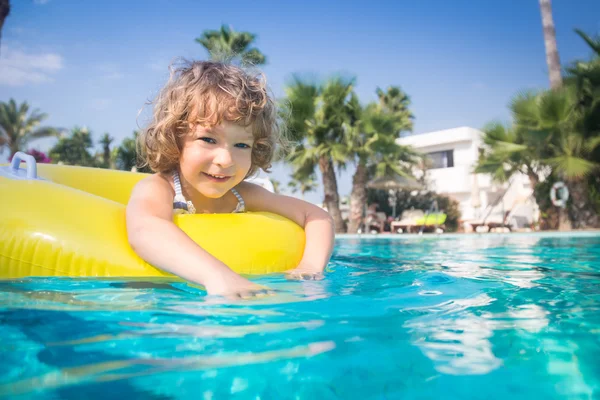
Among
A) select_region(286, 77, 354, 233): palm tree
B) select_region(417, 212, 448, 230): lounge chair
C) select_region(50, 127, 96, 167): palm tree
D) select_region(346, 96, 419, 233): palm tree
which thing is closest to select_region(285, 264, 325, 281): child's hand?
select_region(286, 77, 354, 233): palm tree

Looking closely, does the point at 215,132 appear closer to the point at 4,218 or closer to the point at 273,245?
the point at 273,245

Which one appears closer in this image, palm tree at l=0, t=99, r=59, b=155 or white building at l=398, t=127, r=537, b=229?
white building at l=398, t=127, r=537, b=229

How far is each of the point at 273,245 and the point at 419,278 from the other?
24.9 inches

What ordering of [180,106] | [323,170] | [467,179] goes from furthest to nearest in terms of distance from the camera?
[467,179], [323,170], [180,106]

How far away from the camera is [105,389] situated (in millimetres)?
732

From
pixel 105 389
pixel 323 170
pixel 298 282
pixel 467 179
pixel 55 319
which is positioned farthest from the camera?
pixel 467 179

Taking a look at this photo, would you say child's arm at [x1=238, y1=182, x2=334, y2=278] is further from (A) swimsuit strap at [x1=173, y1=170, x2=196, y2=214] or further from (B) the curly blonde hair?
(A) swimsuit strap at [x1=173, y1=170, x2=196, y2=214]

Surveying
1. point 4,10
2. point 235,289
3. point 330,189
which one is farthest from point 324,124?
point 235,289

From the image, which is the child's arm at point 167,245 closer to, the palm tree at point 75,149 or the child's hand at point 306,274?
the child's hand at point 306,274

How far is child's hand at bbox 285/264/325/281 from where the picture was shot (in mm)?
1882

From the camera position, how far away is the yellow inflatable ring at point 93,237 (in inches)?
73.0

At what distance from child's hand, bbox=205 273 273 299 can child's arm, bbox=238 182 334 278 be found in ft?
1.52

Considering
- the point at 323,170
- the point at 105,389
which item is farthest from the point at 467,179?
the point at 105,389

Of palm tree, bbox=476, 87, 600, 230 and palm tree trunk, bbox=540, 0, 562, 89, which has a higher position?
palm tree trunk, bbox=540, 0, 562, 89
